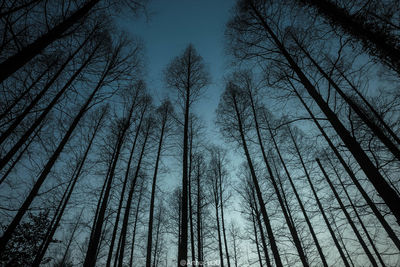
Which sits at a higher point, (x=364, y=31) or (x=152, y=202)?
(x=364, y=31)

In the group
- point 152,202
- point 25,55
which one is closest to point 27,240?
point 152,202

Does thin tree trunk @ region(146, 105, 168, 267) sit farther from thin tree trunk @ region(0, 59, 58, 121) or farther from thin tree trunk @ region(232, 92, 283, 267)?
thin tree trunk @ region(0, 59, 58, 121)

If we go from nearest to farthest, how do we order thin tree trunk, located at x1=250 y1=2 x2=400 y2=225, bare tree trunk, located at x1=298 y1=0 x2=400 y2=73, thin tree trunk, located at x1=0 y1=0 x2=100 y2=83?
thin tree trunk, located at x1=0 y1=0 x2=100 y2=83, thin tree trunk, located at x1=250 y1=2 x2=400 y2=225, bare tree trunk, located at x1=298 y1=0 x2=400 y2=73

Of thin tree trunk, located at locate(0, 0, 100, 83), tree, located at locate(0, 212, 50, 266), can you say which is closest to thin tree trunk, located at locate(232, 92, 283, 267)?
thin tree trunk, located at locate(0, 0, 100, 83)

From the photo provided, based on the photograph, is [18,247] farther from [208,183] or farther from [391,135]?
[391,135]

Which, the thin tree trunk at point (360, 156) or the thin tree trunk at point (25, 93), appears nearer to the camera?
the thin tree trunk at point (360, 156)

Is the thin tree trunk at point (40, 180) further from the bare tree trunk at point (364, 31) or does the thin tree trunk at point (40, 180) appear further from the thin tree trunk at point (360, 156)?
the bare tree trunk at point (364, 31)

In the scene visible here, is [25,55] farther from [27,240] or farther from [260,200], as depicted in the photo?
[27,240]

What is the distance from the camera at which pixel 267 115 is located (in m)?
11.0

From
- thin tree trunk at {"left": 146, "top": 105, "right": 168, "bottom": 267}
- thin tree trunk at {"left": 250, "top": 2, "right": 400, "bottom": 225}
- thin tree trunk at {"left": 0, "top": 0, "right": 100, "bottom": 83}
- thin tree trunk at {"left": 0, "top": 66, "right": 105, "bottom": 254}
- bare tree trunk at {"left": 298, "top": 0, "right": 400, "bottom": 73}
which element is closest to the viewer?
thin tree trunk at {"left": 0, "top": 0, "right": 100, "bottom": 83}

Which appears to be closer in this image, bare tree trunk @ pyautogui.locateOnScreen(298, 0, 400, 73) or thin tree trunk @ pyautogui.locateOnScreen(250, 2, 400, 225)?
thin tree trunk @ pyautogui.locateOnScreen(250, 2, 400, 225)

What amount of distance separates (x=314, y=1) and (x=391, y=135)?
26.0 feet

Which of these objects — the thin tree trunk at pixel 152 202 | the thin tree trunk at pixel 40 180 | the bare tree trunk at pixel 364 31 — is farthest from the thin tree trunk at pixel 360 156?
the thin tree trunk at pixel 152 202

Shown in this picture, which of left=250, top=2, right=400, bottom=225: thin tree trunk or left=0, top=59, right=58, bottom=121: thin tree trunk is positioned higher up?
left=0, top=59, right=58, bottom=121: thin tree trunk
